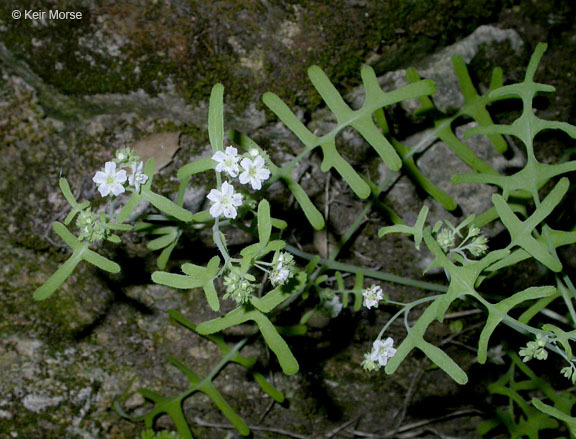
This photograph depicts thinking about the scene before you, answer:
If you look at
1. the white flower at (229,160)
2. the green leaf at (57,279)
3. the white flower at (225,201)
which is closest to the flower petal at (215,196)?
the white flower at (225,201)

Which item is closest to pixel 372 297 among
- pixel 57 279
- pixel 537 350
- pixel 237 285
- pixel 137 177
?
pixel 537 350

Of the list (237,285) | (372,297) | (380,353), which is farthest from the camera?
(372,297)

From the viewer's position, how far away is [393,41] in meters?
3.62

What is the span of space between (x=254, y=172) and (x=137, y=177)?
56 centimetres

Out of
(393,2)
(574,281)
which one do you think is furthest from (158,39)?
(574,281)

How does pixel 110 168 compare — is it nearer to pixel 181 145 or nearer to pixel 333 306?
pixel 181 145

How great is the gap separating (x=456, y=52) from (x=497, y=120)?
24.5 inches

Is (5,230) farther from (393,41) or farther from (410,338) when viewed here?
(393,41)

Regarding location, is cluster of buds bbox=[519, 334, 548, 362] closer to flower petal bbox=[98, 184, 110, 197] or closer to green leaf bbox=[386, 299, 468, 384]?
green leaf bbox=[386, 299, 468, 384]

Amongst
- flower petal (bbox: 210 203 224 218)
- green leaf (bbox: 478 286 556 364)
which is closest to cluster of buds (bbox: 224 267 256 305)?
flower petal (bbox: 210 203 224 218)

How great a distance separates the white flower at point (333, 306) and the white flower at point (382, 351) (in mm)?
929

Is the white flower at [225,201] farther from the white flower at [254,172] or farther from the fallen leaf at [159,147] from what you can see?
the fallen leaf at [159,147]

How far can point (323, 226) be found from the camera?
261 cm

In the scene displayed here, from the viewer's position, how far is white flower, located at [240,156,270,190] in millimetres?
2248
